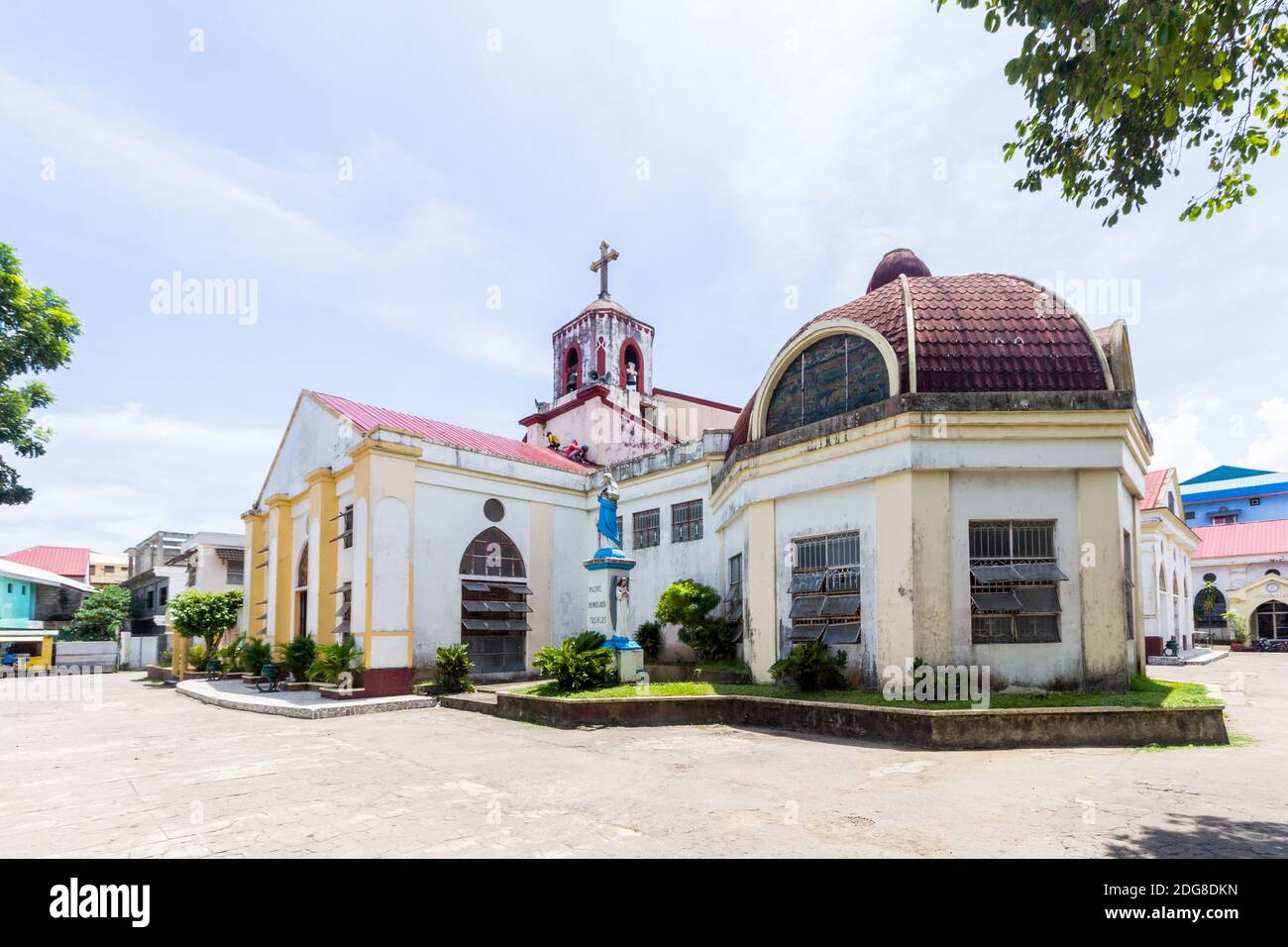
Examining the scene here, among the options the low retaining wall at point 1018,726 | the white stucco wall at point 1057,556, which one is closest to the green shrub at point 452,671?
the low retaining wall at point 1018,726

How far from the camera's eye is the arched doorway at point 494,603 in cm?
1841

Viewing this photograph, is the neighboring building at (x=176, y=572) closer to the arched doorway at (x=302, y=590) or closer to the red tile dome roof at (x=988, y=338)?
the arched doorway at (x=302, y=590)

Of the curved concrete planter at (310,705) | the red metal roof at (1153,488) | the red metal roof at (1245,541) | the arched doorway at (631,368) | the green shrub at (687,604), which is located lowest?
the curved concrete planter at (310,705)

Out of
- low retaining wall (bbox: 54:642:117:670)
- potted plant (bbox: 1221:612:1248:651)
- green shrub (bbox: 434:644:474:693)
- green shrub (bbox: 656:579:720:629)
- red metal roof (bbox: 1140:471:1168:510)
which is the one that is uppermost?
red metal roof (bbox: 1140:471:1168:510)

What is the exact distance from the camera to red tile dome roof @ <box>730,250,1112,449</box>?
432 inches

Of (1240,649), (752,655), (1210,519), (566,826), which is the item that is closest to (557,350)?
(752,655)

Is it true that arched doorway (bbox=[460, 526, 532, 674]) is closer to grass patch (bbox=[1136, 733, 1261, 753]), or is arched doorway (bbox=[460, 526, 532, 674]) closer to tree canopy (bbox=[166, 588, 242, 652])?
tree canopy (bbox=[166, 588, 242, 652])

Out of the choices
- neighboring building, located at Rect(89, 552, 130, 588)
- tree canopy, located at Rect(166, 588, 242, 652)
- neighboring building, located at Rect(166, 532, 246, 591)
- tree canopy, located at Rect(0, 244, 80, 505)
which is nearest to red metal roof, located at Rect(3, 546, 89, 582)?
neighboring building, located at Rect(89, 552, 130, 588)

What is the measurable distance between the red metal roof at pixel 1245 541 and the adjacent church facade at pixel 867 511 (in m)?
32.4

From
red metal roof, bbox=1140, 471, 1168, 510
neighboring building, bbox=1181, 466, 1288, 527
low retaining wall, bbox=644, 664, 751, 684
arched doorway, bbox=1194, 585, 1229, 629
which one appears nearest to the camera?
low retaining wall, bbox=644, 664, 751, 684

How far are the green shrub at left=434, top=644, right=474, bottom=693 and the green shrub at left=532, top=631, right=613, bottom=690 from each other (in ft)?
11.3

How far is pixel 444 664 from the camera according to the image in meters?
16.0

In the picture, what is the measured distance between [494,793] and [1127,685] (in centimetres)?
890

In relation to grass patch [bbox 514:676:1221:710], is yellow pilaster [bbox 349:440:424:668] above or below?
above
